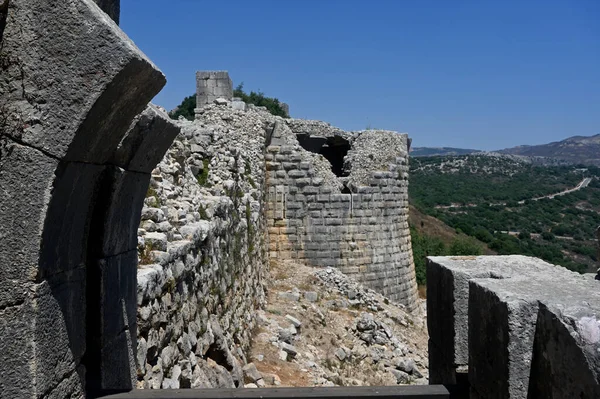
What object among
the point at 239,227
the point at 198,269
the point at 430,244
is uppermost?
the point at 239,227

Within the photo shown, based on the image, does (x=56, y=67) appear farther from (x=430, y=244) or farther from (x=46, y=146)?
(x=430, y=244)

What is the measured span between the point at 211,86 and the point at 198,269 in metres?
11.3

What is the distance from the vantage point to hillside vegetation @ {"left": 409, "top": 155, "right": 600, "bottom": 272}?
48688 mm

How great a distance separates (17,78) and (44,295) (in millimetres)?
774

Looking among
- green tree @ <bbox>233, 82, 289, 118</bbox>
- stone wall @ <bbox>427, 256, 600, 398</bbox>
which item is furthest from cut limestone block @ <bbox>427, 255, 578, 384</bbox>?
green tree @ <bbox>233, 82, 289, 118</bbox>

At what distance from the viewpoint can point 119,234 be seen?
10.1 ft

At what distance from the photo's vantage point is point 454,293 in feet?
10.6

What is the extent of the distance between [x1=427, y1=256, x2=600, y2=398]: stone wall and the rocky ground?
4224mm

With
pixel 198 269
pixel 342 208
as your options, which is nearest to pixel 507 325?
pixel 198 269

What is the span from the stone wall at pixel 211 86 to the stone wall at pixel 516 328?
45.5 feet

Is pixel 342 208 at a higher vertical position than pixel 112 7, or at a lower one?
lower

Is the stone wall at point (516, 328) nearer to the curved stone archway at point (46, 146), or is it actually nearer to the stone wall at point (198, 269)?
the curved stone archway at point (46, 146)

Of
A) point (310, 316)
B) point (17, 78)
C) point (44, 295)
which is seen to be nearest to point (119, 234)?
point (44, 295)

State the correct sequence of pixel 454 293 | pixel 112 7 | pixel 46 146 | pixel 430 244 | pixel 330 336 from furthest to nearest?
pixel 430 244, pixel 330 336, pixel 454 293, pixel 112 7, pixel 46 146
